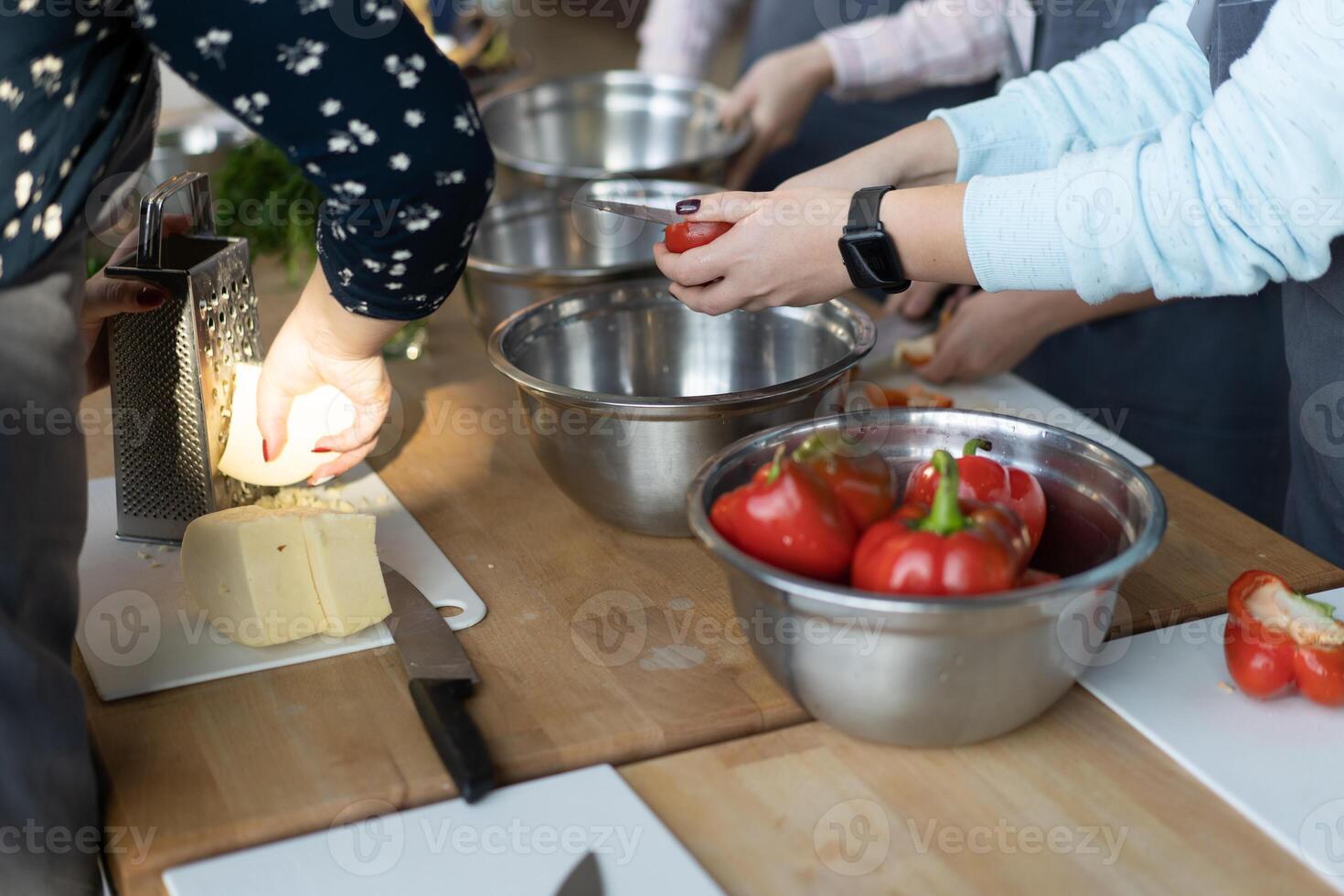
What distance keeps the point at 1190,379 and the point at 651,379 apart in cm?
86

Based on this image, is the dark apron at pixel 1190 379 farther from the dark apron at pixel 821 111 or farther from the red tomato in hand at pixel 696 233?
the red tomato in hand at pixel 696 233

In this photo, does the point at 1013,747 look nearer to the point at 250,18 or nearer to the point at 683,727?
the point at 683,727

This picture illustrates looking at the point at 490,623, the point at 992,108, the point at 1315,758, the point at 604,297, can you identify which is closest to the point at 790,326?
the point at 604,297

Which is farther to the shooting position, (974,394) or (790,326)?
(974,394)

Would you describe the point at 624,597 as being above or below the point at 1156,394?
above

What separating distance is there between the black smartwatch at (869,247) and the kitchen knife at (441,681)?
45cm

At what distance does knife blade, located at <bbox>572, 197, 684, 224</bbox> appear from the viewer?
110cm

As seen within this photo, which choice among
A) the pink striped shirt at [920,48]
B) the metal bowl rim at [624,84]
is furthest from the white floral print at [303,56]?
the pink striped shirt at [920,48]

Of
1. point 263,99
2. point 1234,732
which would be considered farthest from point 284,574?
point 1234,732

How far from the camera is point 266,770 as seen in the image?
2.78 feet

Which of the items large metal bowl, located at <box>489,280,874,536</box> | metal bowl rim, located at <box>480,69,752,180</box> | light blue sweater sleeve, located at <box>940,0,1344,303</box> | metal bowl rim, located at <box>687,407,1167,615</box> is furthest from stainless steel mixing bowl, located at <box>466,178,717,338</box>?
metal bowl rim, located at <box>687,407,1167,615</box>

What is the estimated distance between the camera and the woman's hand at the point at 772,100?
1.99 meters

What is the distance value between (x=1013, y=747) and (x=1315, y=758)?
0.65 ft

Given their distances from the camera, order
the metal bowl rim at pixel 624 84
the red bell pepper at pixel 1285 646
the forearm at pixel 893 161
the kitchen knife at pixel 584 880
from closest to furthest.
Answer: the kitchen knife at pixel 584 880 < the red bell pepper at pixel 1285 646 < the forearm at pixel 893 161 < the metal bowl rim at pixel 624 84
